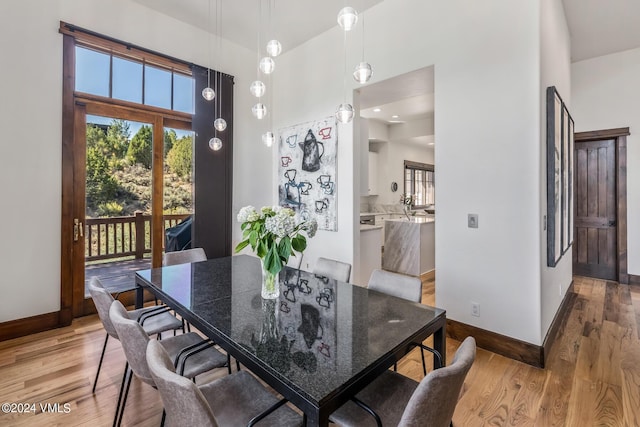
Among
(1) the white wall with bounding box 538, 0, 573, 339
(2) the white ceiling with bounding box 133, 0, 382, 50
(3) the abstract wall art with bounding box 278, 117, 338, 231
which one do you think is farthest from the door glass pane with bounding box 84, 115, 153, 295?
(1) the white wall with bounding box 538, 0, 573, 339

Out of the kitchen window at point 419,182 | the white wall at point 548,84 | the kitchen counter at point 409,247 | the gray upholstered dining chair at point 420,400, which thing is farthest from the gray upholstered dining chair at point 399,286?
the kitchen window at point 419,182

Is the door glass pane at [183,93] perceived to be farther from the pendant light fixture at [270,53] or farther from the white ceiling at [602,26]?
the white ceiling at [602,26]

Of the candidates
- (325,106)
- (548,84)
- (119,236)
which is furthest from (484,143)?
(119,236)

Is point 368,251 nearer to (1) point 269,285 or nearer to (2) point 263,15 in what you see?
(1) point 269,285

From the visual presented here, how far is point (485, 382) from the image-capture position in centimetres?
221

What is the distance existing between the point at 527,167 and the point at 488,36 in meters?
1.18

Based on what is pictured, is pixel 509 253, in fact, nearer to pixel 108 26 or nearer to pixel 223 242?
pixel 223 242

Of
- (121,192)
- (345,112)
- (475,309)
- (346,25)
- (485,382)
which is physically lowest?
(485,382)

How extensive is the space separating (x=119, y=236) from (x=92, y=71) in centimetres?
183

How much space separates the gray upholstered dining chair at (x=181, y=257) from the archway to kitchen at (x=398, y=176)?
1878 millimetres

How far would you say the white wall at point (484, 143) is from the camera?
2428 millimetres

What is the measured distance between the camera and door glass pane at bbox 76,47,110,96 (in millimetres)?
3240

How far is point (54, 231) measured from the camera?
3.07 m

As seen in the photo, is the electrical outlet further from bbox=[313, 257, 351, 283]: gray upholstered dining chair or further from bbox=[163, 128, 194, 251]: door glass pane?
bbox=[163, 128, 194, 251]: door glass pane
